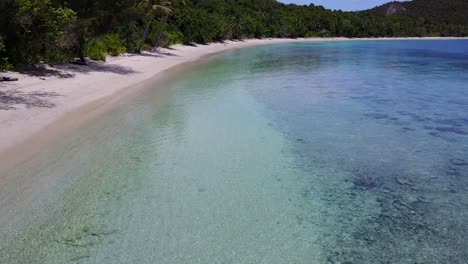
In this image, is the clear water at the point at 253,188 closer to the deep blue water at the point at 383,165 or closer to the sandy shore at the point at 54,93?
the deep blue water at the point at 383,165

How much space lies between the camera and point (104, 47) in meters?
29.2

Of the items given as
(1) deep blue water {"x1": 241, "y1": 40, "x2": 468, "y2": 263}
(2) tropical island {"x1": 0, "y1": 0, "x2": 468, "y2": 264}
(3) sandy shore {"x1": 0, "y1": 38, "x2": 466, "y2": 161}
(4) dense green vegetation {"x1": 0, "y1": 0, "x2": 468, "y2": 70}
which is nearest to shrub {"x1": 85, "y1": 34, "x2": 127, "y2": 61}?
(4) dense green vegetation {"x1": 0, "y1": 0, "x2": 468, "y2": 70}

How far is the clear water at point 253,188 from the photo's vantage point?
19.1 feet

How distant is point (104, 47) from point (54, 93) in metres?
14.9

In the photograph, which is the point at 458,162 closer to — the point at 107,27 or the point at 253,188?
the point at 253,188

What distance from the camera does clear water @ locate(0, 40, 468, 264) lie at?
5.82 metres

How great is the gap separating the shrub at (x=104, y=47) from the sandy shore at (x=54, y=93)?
36.7 inches

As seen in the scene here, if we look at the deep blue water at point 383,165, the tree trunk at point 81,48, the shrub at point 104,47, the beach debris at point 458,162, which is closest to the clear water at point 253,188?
the deep blue water at point 383,165

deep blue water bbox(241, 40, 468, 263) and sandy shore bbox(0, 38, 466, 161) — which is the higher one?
sandy shore bbox(0, 38, 466, 161)

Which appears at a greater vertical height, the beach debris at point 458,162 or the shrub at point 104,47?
the shrub at point 104,47

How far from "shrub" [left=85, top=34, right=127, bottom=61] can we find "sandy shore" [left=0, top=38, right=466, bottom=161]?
0.93m

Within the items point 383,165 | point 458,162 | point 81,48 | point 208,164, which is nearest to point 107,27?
point 81,48

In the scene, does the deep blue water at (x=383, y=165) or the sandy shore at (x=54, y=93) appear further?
the sandy shore at (x=54, y=93)

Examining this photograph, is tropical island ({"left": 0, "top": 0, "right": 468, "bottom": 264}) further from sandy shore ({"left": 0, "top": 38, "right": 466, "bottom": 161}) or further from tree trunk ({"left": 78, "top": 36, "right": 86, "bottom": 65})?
tree trunk ({"left": 78, "top": 36, "right": 86, "bottom": 65})
